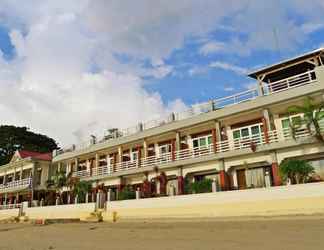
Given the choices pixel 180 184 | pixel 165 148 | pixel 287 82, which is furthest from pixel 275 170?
pixel 165 148

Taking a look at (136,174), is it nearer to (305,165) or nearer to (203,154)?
(203,154)

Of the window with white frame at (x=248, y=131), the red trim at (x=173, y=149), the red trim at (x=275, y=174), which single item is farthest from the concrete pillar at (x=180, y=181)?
the red trim at (x=275, y=174)

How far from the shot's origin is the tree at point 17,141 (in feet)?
187

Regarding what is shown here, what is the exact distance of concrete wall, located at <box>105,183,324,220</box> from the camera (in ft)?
52.5

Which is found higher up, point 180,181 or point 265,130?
point 265,130

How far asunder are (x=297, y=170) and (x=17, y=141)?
165 ft

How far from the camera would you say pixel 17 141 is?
58375mm

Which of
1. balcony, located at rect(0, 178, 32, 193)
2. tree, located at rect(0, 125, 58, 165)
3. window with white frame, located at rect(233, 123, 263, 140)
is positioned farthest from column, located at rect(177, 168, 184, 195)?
tree, located at rect(0, 125, 58, 165)

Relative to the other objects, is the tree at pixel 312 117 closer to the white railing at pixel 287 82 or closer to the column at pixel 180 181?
the white railing at pixel 287 82

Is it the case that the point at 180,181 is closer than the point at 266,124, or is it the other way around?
the point at 266,124

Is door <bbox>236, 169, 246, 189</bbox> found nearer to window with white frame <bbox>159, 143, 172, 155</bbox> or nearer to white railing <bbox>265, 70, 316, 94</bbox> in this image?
white railing <bbox>265, 70, 316, 94</bbox>

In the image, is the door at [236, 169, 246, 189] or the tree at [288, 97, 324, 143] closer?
the tree at [288, 97, 324, 143]

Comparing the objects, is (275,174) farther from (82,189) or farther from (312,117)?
(82,189)

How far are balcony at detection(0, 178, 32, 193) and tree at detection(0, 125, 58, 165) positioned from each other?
636 inches
